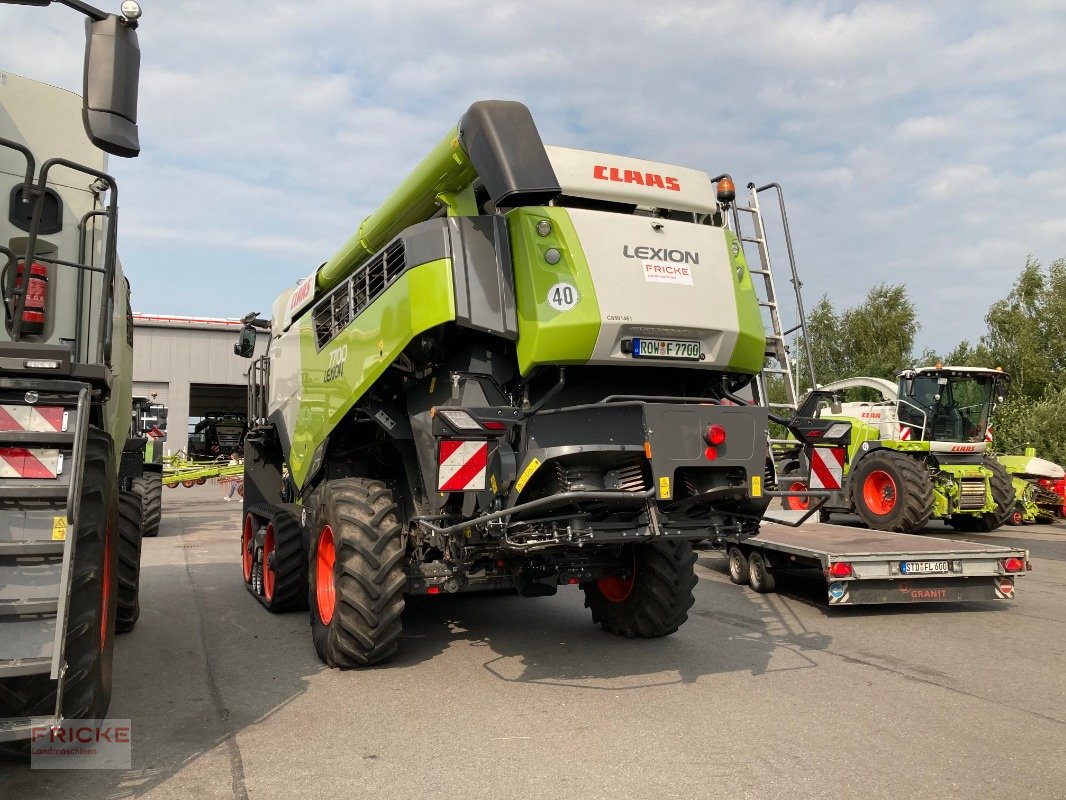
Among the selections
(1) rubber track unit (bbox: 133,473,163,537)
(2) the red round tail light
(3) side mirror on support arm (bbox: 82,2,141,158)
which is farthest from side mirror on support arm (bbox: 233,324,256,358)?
(3) side mirror on support arm (bbox: 82,2,141,158)

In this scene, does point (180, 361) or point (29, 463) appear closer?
point (29, 463)

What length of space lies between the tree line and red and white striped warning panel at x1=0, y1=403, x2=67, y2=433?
17983 mm

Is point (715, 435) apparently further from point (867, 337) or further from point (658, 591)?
point (867, 337)

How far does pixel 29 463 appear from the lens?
3428 millimetres

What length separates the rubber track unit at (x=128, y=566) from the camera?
6.88 metres

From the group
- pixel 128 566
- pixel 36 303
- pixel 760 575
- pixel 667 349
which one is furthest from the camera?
pixel 760 575

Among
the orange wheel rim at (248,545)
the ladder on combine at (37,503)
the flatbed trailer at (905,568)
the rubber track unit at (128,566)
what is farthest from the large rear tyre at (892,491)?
the ladder on combine at (37,503)

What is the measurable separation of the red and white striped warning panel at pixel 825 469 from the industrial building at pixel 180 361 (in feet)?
100

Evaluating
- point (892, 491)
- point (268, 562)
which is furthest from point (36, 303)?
point (892, 491)

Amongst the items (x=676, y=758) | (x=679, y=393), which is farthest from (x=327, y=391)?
(x=676, y=758)

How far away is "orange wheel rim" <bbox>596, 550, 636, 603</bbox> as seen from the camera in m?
6.75

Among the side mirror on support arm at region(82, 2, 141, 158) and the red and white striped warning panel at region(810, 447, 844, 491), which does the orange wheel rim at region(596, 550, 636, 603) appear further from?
the side mirror on support arm at region(82, 2, 141, 158)

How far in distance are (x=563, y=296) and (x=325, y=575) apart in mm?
2817

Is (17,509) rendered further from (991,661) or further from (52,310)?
(991,661)
